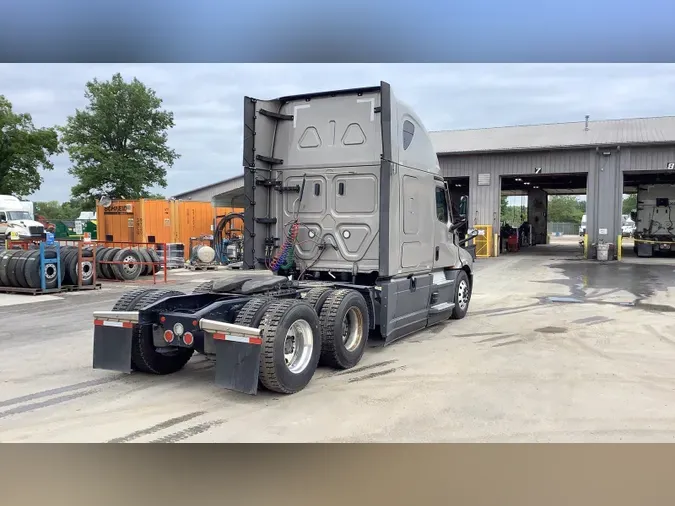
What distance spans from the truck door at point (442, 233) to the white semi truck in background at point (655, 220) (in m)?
23.5

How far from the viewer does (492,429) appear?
15.6ft

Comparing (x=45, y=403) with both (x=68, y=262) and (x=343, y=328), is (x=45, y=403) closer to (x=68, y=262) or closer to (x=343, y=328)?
(x=343, y=328)

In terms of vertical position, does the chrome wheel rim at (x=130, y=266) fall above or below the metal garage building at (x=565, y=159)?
below

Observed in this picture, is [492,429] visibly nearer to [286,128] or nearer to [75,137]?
[286,128]

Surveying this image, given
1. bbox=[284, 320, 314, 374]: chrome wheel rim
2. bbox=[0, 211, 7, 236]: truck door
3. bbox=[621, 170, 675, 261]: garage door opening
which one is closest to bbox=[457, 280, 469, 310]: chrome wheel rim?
bbox=[284, 320, 314, 374]: chrome wheel rim

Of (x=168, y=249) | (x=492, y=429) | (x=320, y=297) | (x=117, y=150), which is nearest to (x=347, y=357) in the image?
(x=320, y=297)

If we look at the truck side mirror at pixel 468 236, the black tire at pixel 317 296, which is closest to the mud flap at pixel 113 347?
the black tire at pixel 317 296

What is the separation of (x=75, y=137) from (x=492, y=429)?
46354 mm

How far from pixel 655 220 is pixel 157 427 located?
1214 inches

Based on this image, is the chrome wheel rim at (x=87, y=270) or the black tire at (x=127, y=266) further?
the black tire at (x=127, y=266)

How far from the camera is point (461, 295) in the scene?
10.3 metres

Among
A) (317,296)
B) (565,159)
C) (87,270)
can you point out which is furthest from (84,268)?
(565,159)

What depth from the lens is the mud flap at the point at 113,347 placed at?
6.07 metres

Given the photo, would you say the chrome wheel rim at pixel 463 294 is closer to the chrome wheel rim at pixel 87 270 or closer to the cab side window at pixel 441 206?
the cab side window at pixel 441 206
